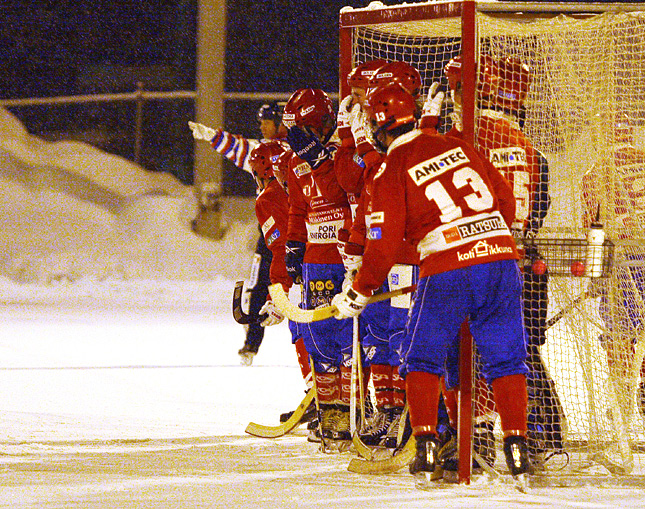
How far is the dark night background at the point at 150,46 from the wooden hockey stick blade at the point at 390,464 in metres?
14.1

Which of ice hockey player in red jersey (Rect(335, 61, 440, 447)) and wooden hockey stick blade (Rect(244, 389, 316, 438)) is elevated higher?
ice hockey player in red jersey (Rect(335, 61, 440, 447))

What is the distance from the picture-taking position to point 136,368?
7.25m

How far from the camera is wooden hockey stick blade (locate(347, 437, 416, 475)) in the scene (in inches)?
171

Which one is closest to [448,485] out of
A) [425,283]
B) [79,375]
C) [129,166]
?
[425,283]

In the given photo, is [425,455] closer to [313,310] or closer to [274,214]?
[313,310]

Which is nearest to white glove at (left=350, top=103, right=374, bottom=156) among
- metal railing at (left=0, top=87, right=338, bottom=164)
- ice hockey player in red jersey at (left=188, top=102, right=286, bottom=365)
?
ice hockey player in red jersey at (left=188, top=102, right=286, bottom=365)

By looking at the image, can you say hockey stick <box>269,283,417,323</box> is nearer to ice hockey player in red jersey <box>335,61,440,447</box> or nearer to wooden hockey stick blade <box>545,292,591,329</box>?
ice hockey player in red jersey <box>335,61,440,447</box>

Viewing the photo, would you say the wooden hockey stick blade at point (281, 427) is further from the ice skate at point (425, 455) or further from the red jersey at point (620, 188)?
the red jersey at point (620, 188)

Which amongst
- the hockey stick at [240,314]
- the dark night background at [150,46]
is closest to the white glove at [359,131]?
the hockey stick at [240,314]

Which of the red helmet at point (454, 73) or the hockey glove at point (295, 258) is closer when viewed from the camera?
the red helmet at point (454, 73)

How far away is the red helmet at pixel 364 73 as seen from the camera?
15.1 ft

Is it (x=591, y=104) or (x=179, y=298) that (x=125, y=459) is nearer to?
(x=591, y=104)

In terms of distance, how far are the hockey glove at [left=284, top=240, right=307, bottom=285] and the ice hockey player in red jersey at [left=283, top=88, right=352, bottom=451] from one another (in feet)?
0.38

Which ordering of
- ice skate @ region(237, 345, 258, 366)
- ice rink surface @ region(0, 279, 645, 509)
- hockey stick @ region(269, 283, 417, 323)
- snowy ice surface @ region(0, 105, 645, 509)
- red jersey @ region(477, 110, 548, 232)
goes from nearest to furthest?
1. ice rink surface @ region(0, 279, 645, 509)
2. snowy ice surface @ region(0, 105, 645, 509)
3. hockey stick @ region(269, 283, 417, 323)
4. red jersey @ region(477, 110, 548, 232)
5. ice skate @ region(237, 345, 258, 366)
